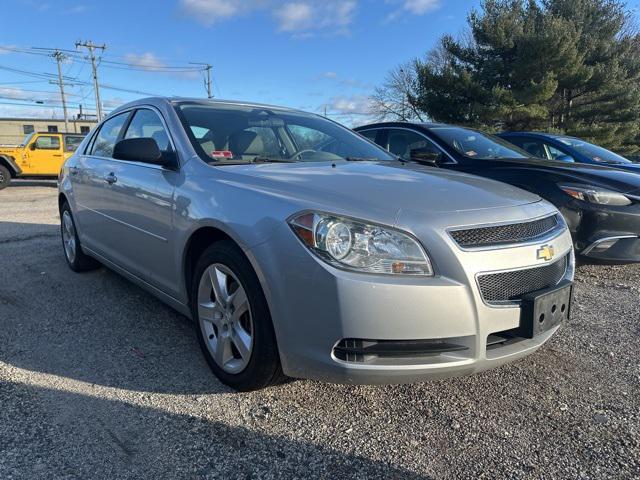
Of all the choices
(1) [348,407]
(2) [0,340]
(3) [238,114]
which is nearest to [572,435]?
(1) [348,407]

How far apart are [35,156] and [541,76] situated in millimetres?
21935

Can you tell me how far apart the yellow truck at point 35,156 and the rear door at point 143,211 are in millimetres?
13618

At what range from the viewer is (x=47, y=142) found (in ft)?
52.2

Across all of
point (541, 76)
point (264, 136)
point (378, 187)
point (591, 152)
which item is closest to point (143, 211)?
point (264, 136)

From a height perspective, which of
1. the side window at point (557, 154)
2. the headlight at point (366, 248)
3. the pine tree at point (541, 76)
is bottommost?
the headlight at point (366, 248)

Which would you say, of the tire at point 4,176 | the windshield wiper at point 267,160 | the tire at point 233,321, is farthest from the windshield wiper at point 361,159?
the tire at point 4,176

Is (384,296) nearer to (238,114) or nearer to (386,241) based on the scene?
(386,241)

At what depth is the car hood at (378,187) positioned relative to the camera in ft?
7.43

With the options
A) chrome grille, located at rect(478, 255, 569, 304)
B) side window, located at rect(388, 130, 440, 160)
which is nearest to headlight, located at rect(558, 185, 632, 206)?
side window, located at rect(388, 130, 440, 160)

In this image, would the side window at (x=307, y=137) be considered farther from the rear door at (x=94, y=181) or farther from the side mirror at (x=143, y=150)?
the rear door at (x=94, y=181)

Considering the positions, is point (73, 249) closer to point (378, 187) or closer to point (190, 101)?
point (190, 101)

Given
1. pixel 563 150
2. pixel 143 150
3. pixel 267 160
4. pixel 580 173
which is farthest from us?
pixel 563 150

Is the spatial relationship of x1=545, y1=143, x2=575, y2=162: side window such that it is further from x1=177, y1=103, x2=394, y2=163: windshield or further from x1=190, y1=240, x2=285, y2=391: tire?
x1=190, y1=240, x2=285, y2=391: tire

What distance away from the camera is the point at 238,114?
11.7ft
